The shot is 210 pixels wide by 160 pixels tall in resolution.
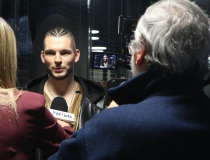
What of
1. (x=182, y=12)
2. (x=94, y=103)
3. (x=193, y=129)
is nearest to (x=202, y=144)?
(x=193, y=129)

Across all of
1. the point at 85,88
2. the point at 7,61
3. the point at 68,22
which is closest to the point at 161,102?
the point at 7,61

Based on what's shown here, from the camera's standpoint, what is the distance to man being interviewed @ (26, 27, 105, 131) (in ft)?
6.34

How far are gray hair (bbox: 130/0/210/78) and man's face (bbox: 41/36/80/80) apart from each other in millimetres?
1171

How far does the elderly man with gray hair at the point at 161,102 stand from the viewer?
0.73 metres

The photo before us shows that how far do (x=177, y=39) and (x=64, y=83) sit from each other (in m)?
1.32

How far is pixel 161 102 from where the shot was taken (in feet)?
2.55

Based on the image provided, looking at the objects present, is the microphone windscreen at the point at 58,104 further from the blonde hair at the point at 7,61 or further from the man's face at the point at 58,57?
the blonde hair at the point at 7,61

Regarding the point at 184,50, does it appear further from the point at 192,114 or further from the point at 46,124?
the point at 46,124

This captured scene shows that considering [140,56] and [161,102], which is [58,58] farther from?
[161,102]

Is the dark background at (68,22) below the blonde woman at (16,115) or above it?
above

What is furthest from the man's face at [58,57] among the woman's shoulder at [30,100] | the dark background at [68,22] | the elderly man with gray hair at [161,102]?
the elderly man with gray hair at [161,102]

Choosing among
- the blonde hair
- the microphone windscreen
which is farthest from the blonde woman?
the microphone windscreen

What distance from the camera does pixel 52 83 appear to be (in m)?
1.98

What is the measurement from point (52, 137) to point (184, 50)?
0.71m
